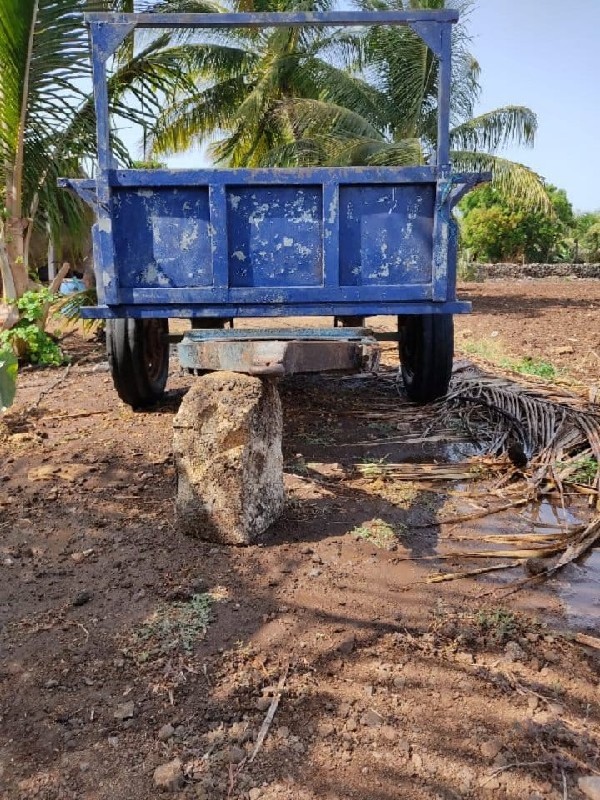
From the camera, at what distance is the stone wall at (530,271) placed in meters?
23.3

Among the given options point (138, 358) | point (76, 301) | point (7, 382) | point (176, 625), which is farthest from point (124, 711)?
point (76, 301)

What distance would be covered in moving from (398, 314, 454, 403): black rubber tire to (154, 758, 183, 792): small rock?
3571mm

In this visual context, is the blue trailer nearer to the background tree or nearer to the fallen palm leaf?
the fallen palm leaf

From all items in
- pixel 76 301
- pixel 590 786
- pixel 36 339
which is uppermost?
pixel 76 301

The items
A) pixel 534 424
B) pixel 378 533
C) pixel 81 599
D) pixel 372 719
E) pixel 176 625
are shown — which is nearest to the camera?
pixel 372 719

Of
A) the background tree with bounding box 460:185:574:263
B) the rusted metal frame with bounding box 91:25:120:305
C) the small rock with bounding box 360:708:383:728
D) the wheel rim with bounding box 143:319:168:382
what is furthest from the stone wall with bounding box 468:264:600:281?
the small rock with bounding box 360:708:383:728

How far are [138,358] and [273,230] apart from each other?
5.18ft

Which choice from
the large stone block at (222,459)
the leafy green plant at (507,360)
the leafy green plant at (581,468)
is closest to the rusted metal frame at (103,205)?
the large stone block at (222,459)

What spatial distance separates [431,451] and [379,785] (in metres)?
2.83

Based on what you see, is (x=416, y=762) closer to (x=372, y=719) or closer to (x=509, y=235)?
(x=372, y=719)

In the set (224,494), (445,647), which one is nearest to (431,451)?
(224,494)

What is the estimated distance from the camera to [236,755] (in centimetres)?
183

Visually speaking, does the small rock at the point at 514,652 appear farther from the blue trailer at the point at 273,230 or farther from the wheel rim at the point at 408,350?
the wheel rim at the point at 408,350

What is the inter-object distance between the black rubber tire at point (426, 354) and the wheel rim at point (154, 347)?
1.78m
